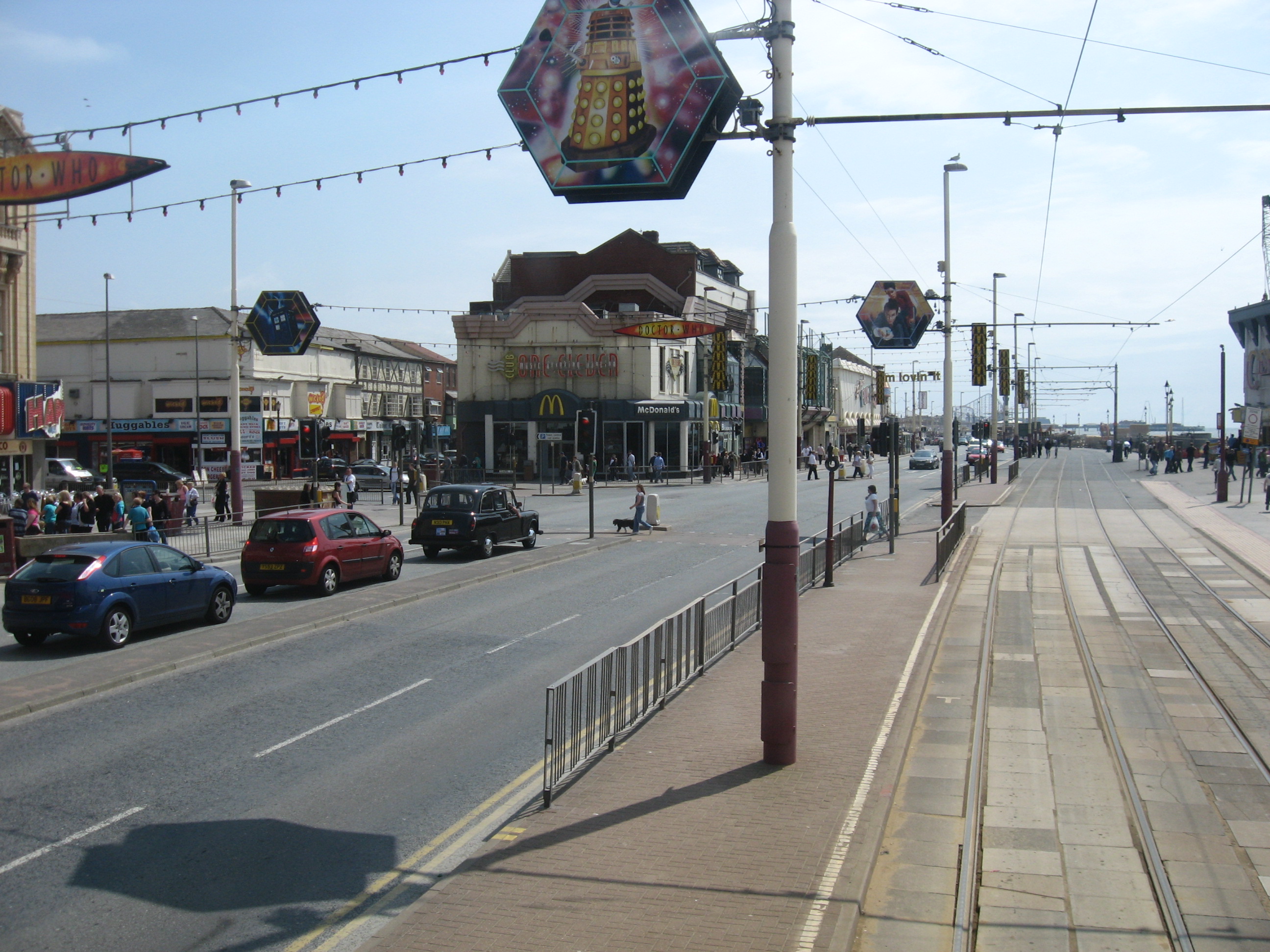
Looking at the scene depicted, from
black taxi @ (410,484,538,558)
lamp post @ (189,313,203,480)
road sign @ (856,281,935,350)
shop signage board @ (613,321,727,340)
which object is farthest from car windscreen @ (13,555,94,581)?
lamp post @ (189,313,203,480)

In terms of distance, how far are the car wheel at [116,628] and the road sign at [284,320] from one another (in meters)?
16.1

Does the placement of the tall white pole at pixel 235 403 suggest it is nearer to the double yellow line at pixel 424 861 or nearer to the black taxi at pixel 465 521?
the black taxi at pixel 465 521

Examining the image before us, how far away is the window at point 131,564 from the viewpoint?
14828 millimetres

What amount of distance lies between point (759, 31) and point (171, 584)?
38.2ft

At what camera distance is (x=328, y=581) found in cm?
1948

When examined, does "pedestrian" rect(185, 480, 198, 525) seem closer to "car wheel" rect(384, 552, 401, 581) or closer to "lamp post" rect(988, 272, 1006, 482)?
"car wheel" rect(384, 552, 401, 581)

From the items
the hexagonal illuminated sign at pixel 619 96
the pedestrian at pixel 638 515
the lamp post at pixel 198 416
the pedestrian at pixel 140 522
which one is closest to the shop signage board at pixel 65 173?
the hexagonal illuminated sign at pixel 619 96

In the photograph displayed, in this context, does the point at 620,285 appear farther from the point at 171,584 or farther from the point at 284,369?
the point at 171,584

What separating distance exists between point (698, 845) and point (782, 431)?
135 inches

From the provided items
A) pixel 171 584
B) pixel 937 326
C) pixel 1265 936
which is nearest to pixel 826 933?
pixel 1265 936

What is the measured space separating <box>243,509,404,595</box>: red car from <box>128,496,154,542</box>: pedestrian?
5099mm

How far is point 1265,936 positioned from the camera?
6.18 m

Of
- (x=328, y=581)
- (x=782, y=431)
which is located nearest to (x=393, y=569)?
(x=328, y=581)

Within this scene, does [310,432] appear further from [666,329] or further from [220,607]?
[220,607]
